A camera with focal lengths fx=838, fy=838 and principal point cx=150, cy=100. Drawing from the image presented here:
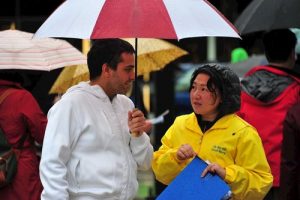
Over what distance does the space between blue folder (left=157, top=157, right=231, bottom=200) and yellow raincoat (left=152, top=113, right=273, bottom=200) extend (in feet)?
0.36

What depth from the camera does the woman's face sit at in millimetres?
5090

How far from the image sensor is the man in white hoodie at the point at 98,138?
464 cm

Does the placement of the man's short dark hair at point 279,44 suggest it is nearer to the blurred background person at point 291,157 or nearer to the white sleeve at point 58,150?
the blurred background person at point 291,157

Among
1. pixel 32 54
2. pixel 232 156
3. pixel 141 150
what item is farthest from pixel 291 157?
pixel 32 54

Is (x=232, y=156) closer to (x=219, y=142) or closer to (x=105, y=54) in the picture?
(x=219, y=142)

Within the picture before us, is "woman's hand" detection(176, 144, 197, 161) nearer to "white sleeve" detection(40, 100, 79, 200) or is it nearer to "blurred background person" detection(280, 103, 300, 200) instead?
"white sleeve" detection(40, 100, 79, 200)

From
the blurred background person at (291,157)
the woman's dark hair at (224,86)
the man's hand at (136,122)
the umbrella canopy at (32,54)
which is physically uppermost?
the woman's dark hair at (224,86)

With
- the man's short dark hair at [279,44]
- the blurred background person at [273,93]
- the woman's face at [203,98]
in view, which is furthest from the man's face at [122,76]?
the man's short dark hair at [279,44]

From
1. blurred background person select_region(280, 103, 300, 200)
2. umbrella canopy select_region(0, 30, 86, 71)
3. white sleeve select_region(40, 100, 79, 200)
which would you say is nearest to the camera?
white sleeve select_region(40, 100, 79, 200)

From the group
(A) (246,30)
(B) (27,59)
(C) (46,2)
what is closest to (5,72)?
(B) (27,59)

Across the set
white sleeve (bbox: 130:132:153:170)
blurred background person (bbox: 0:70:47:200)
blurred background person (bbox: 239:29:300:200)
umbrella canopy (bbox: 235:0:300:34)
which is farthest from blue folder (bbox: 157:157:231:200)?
blurred background person (bbox: 0:70:47:200)

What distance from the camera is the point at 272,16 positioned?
20.4 feet

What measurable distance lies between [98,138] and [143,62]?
3545 mm

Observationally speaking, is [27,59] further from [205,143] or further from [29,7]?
[29,7]
